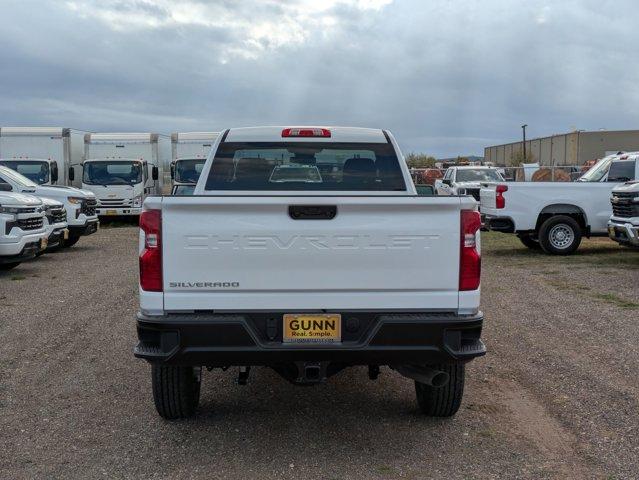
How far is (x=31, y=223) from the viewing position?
12.2 metres

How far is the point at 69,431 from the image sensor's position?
16.3ft

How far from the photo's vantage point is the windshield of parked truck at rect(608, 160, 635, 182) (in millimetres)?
14727

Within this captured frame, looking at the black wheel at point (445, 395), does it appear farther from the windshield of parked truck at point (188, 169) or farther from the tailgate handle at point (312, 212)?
the windshield of parked truck at point (188, 169)

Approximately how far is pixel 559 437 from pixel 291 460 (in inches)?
70.3

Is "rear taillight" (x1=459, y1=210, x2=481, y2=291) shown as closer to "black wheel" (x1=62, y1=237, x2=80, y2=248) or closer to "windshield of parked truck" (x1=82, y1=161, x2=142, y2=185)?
"black wheel" (x1=62, y1=237, x2=80, y2=248)

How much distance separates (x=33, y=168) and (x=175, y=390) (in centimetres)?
1936

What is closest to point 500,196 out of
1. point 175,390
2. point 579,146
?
point 175,390

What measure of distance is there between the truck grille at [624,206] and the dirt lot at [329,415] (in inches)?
165

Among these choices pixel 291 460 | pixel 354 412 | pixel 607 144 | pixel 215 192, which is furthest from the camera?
pixel 607 144

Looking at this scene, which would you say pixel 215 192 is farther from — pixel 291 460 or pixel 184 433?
pixel 291 460

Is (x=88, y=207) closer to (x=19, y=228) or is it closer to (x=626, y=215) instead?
(x=19, y=228)

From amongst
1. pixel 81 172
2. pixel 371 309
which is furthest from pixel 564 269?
pixel 81 172

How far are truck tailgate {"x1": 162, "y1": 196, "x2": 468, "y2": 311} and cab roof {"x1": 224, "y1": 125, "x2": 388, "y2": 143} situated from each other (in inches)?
76.0

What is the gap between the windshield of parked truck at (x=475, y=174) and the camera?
77.5 feet
